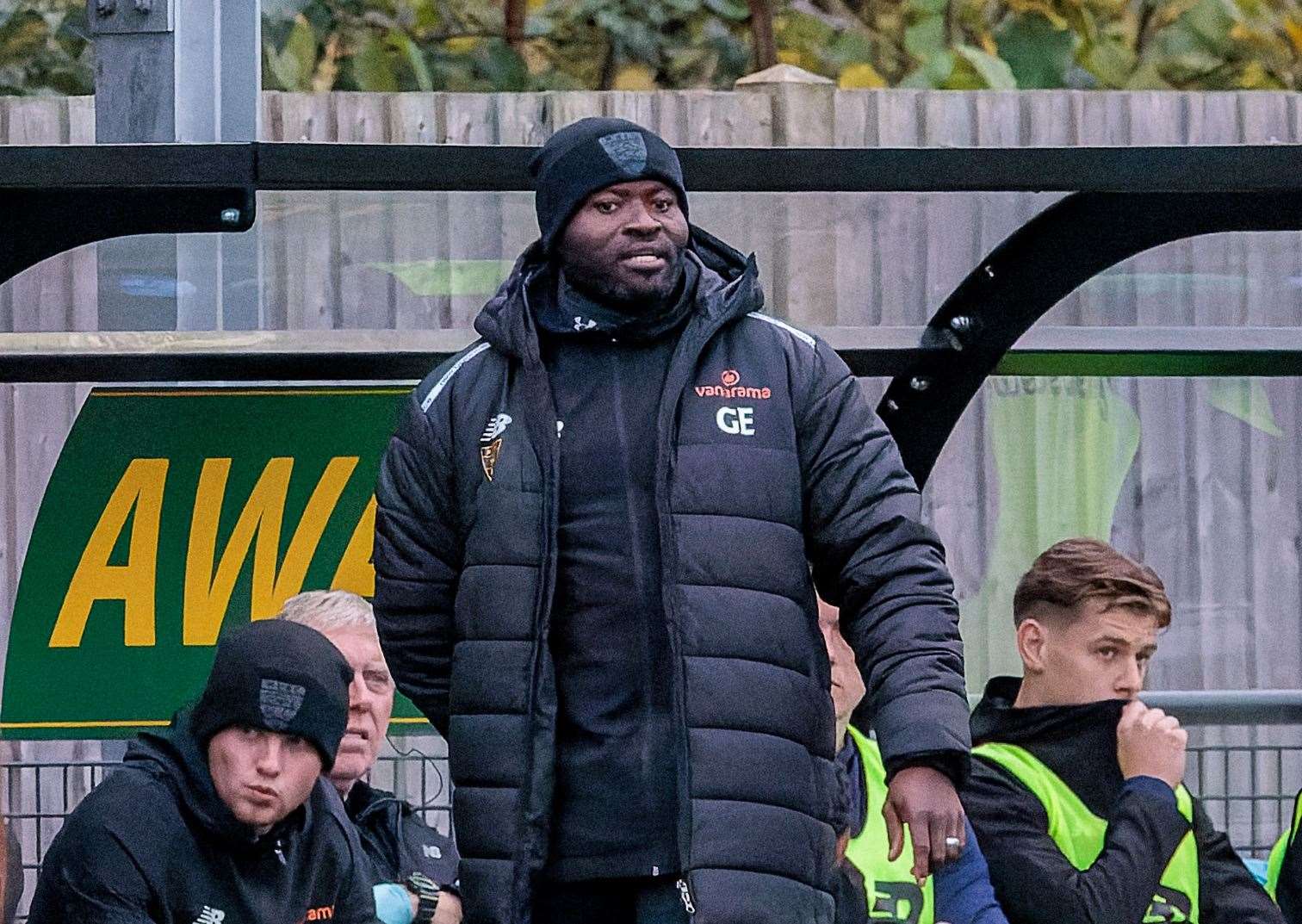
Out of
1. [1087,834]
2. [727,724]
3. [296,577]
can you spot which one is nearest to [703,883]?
[727,724]

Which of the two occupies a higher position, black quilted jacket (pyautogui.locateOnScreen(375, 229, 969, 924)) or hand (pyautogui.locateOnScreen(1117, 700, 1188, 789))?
black quilted jacket (pyautogui.locateOnScreen(375, 229, 969, 924))

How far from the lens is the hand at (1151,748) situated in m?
5.18

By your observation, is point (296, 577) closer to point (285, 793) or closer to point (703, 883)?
point (285, 793)

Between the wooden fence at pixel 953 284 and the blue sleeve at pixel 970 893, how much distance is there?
1.48 metres

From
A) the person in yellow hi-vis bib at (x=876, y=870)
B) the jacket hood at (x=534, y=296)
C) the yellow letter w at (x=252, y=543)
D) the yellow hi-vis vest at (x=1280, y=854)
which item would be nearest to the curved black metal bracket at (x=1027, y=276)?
the person in yellow hi-vis bib at (x=876, y=870)

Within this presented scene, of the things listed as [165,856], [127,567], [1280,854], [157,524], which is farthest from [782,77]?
[165,856]

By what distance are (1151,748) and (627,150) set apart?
7.35 feet

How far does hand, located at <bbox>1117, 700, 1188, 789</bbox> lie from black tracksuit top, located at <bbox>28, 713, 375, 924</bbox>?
1.76 m

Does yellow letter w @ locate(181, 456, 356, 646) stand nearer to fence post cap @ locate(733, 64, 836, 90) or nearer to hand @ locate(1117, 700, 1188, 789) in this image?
fence post cap @ locate(733, 64, 836, 90)

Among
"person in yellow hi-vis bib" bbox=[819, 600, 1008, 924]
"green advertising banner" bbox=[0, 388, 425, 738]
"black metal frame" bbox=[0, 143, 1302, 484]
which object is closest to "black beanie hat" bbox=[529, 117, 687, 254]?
"black metal frame" bbox=[0, 143, 1302, 484]

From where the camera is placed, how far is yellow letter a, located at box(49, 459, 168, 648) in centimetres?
567

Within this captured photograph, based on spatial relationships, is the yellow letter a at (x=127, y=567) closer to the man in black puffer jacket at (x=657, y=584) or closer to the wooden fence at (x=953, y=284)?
the wooden fence at (x=953, y=284)

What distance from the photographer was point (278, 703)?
413cm

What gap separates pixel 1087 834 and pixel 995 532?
1.62 meters
